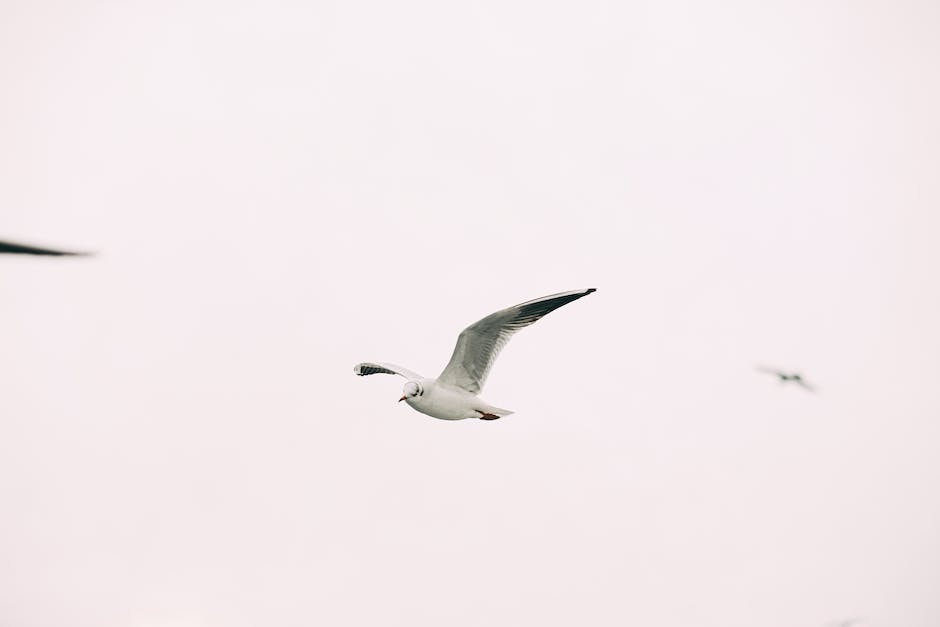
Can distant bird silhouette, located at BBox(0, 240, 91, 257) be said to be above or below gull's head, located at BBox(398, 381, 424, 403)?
above

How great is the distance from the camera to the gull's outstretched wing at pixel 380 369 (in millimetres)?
15961

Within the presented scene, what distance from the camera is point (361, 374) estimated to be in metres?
16.7

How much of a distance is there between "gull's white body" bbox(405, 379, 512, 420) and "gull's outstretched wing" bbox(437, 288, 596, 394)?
4.6 inches

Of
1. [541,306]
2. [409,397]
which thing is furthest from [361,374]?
[541,306]

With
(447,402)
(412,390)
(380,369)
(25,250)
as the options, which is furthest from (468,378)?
(25,250)

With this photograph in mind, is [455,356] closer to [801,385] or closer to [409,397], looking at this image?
[409,397]

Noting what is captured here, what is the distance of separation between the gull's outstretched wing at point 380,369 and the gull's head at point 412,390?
1761 millimetres

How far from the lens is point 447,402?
14.0 m

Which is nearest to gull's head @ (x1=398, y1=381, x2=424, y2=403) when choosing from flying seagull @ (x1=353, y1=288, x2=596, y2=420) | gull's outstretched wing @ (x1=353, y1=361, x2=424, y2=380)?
flying seagull @ (x1=353, y1=288, x2=596, y2=420)

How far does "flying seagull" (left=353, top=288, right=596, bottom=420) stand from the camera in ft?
42.9

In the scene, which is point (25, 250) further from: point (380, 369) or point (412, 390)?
point (380, 369)

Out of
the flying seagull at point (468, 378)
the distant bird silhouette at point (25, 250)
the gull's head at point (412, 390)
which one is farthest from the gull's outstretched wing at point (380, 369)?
the distant bird silhouette at point (25, 250)

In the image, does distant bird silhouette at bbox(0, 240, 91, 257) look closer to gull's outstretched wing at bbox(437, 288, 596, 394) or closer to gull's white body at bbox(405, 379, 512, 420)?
gull's outstretched wing at bbox(437, 288, 596, 394)

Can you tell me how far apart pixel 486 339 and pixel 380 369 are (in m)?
3.75
